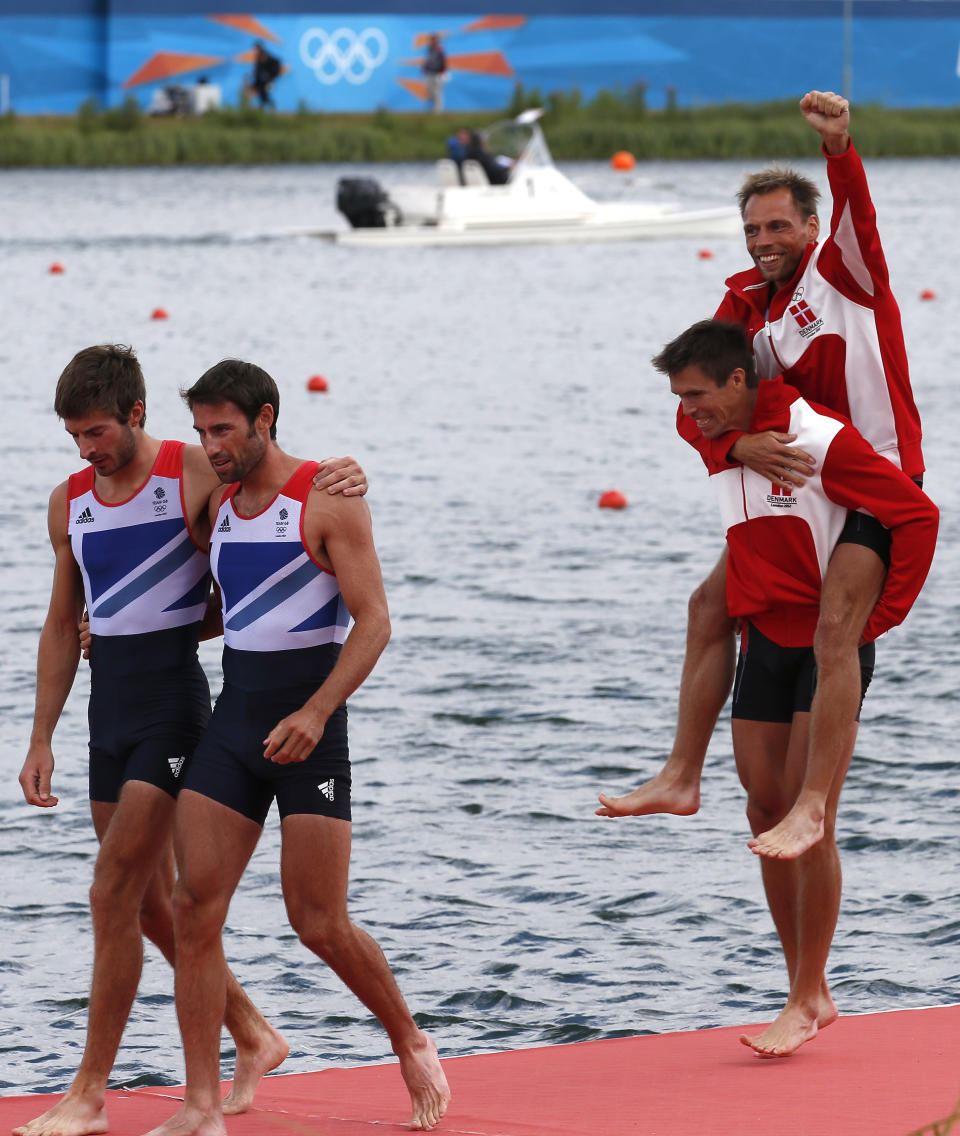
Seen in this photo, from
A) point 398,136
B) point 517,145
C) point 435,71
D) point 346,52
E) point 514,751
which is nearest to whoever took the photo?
point 514,751

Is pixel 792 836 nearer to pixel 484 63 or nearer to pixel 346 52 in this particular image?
pixel 346 52

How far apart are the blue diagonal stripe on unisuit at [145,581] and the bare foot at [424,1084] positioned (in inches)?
52.1

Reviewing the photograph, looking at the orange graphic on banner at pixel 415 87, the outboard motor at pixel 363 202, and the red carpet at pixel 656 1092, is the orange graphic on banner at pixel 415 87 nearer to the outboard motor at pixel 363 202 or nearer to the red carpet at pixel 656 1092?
the outboard motor at pixel 363 202

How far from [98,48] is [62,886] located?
64.9 meters

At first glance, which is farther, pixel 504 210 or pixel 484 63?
pixel 484 63

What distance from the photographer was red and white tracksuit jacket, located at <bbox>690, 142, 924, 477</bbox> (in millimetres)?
4832

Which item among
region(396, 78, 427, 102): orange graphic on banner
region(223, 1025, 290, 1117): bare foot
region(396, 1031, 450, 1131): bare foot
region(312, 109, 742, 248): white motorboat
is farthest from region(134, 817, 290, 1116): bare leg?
region(396, 78, 427, 102): orange graphic on banner

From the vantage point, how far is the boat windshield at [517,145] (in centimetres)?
3731

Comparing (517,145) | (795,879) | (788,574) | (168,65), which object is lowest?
(795,879)

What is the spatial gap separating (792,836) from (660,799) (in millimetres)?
539

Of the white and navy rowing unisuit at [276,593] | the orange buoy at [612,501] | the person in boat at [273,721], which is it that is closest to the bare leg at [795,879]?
the person in boat at [273,721]

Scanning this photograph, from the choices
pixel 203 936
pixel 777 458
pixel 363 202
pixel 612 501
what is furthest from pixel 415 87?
pixel 203 936

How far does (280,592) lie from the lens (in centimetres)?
471

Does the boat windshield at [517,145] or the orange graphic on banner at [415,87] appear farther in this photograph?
the orange graphic on banner at [415,87]
